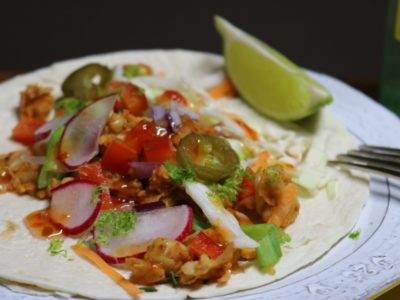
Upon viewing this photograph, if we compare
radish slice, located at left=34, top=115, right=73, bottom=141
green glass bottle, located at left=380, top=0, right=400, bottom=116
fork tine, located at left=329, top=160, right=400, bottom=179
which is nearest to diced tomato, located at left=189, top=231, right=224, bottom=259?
fork tine, located at left=329, top=160, right=400, bottom=179

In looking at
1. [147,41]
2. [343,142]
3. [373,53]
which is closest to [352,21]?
[373,53]

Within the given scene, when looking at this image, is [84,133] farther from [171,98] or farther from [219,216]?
[219,216]

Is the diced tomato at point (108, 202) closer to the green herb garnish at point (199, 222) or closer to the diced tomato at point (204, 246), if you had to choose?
the green herb garnish at point (199, 222)

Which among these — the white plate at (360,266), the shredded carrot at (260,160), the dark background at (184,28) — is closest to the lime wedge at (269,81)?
the shredded carrot at (260,160)

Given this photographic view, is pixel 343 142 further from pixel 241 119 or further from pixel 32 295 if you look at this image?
pixel 32 295

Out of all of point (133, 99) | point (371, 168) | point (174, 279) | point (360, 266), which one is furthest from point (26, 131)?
point (360, 266)
